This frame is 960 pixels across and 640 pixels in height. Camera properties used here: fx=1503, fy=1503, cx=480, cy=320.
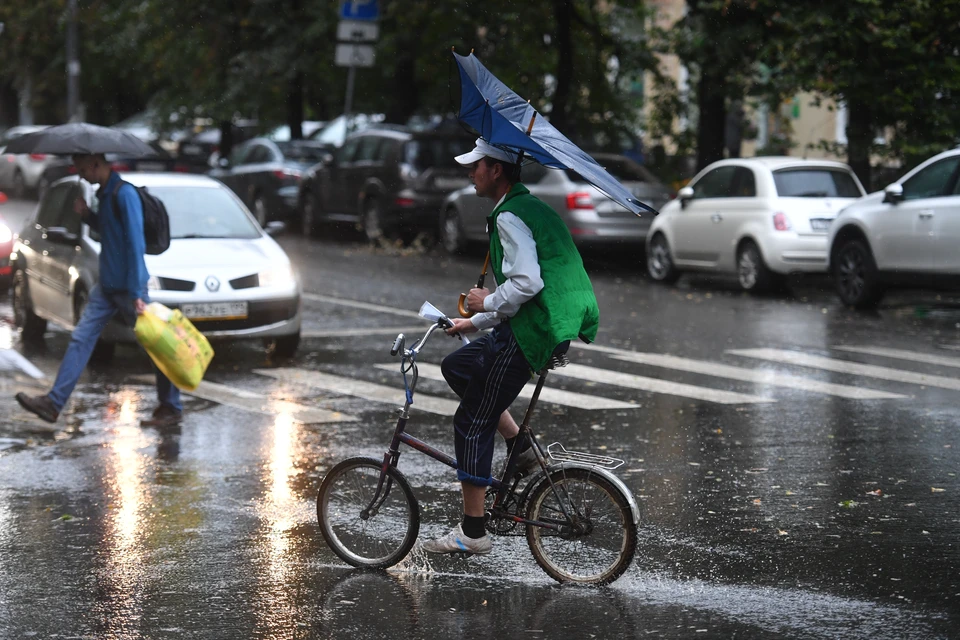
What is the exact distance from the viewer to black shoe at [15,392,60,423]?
366 inches

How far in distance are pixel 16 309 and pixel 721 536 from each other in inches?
364

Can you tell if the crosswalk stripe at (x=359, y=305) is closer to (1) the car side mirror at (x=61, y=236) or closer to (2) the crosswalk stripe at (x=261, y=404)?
(1) the car side mirror at (x=61, y=236)

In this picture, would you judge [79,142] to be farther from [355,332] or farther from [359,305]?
[359,305]

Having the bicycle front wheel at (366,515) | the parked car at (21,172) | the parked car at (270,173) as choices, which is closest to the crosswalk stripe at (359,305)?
the bicycle front wheel at (366,515)

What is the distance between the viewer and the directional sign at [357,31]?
90.8 feet

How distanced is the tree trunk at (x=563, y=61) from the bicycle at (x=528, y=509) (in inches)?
750

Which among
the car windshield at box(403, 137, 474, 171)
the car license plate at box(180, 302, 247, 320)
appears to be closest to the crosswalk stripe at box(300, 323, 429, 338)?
the car license plate at box(180, 302, 247, 320)

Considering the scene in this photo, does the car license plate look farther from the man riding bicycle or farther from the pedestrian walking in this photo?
the man riding bicycle

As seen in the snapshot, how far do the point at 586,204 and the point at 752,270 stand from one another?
10.5ft

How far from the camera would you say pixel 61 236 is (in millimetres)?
12273

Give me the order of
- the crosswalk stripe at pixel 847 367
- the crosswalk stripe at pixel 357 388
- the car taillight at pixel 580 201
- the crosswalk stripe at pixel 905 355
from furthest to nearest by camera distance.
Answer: the car taillight at pixel 580 201 < the crosswalk stripe at pixel 905 355 < the crosswalk stripe at pixel 847 367 < the crosswalk stripe at pixel 357 388

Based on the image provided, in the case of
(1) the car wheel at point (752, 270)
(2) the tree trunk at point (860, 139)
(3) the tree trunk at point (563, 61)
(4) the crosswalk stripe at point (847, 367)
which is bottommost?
(4) the crosswalk stripe at point (847, 367)

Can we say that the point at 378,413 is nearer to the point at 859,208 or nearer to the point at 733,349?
the point at 733,349

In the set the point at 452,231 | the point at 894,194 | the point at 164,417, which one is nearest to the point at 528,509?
the point at 164,417
